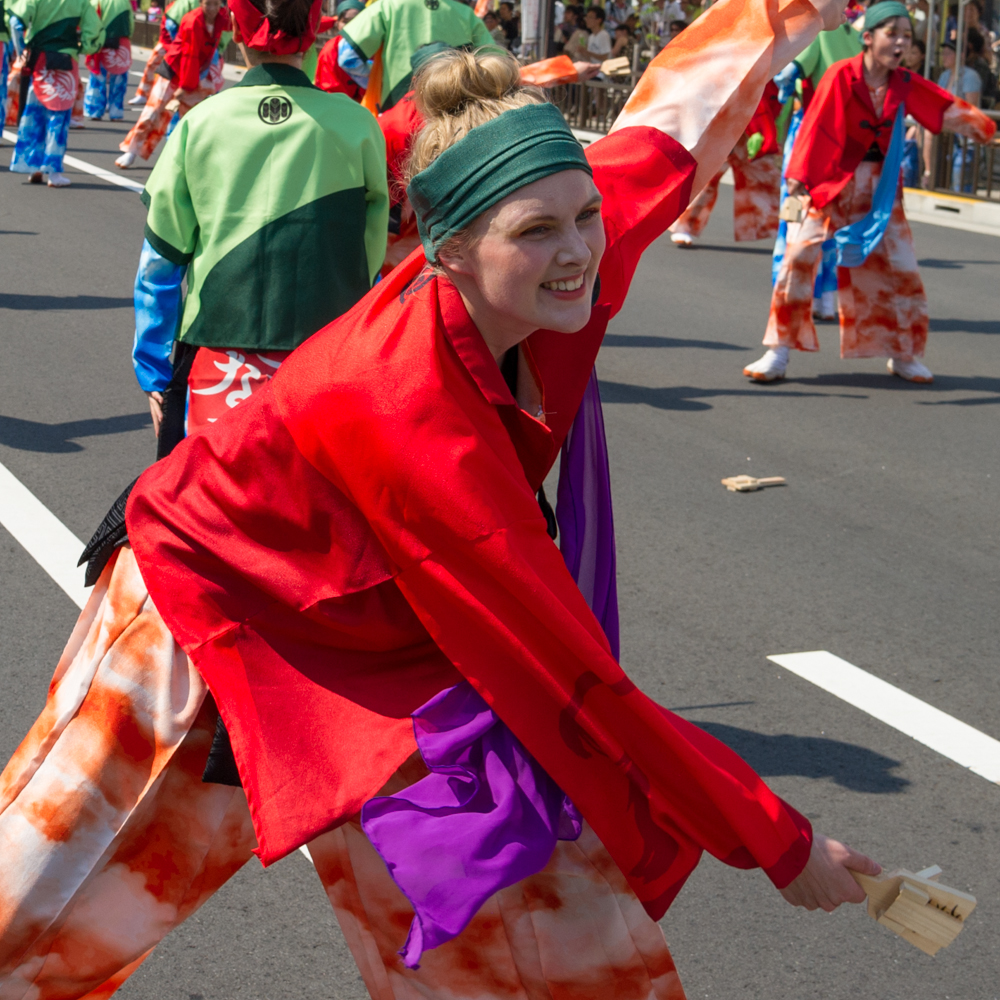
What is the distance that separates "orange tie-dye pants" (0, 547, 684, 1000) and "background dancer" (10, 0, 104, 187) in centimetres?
1322

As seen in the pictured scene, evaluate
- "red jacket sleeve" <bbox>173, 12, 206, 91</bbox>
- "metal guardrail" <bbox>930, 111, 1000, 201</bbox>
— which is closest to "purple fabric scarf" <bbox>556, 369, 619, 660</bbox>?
"red jacket sleeve" <bbox>173, 12, 206, 91</bbox>

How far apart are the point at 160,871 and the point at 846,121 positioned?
683 centimetres

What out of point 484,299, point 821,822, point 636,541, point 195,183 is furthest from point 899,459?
point 484,299

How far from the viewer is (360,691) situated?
2.19 m

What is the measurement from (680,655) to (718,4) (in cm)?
224

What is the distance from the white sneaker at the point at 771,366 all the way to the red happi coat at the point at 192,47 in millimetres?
7552

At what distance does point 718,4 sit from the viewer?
2900 mm

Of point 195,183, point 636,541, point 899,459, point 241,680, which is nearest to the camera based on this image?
point 241,680

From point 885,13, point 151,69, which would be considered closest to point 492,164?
point 885,13

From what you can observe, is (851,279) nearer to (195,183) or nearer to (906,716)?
(906,716)

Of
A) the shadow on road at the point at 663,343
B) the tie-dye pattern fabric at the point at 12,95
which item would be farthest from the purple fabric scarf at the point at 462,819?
the tie-dye pattern fabric at the point at 12,95

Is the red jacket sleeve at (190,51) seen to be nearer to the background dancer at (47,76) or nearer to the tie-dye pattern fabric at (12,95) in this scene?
the background dancer at (47,76)

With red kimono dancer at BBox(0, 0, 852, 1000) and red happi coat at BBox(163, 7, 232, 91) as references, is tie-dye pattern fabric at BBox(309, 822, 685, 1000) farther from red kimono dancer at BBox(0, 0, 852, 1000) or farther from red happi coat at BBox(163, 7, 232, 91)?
red happi coat at BBox(163, 7, 232, 91)

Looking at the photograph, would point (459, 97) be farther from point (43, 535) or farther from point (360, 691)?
point (43, 535)
